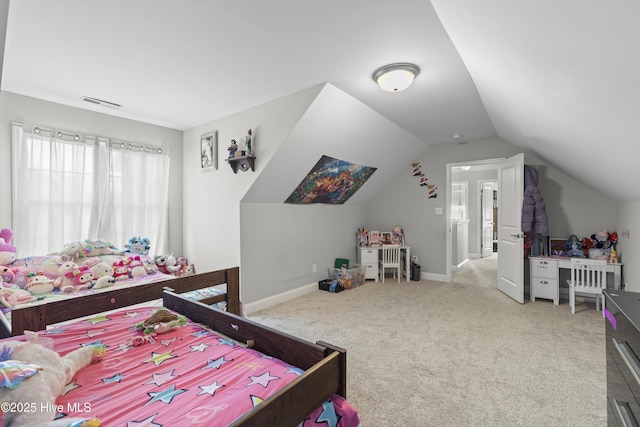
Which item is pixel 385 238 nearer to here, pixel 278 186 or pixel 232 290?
pixel 278 186

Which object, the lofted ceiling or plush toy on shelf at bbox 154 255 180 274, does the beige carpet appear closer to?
plush toy on shelf at bbox 154 255 180 274

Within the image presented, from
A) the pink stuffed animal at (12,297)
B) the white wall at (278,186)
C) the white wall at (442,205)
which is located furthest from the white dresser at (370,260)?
the pink stuffed animal at (12,297)

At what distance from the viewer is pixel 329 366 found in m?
0.99

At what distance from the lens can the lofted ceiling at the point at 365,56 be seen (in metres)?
1.26

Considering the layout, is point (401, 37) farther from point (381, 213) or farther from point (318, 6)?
point (381, 213)

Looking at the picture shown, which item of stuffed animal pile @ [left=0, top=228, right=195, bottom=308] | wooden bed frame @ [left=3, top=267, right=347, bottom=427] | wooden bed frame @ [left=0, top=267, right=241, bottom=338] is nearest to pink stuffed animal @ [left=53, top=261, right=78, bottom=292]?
stuffed animal pile @ [left=0, top=228, right=195, bottom=308]

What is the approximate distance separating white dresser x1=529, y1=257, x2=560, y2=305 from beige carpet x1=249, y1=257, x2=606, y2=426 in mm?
122

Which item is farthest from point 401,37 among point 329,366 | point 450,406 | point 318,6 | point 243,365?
point 450,406

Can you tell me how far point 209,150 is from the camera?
3686 millimetres

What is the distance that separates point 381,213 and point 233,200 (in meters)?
2.94

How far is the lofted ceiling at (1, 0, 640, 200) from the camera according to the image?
126cm

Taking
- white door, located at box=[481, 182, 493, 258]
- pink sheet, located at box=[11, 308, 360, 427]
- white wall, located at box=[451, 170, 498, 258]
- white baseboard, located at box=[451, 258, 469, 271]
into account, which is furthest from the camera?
white door, located at box=[481, 182, 493, 258]

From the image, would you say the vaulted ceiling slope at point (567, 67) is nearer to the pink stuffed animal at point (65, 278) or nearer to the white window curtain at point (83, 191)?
the pink stuffed animal at point (65, 278)

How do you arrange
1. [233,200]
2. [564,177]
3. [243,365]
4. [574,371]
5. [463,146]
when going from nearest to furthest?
1. [243,365]
2. [574,371]
3. [233,200]
4. [564,177]
5. [463,146]
